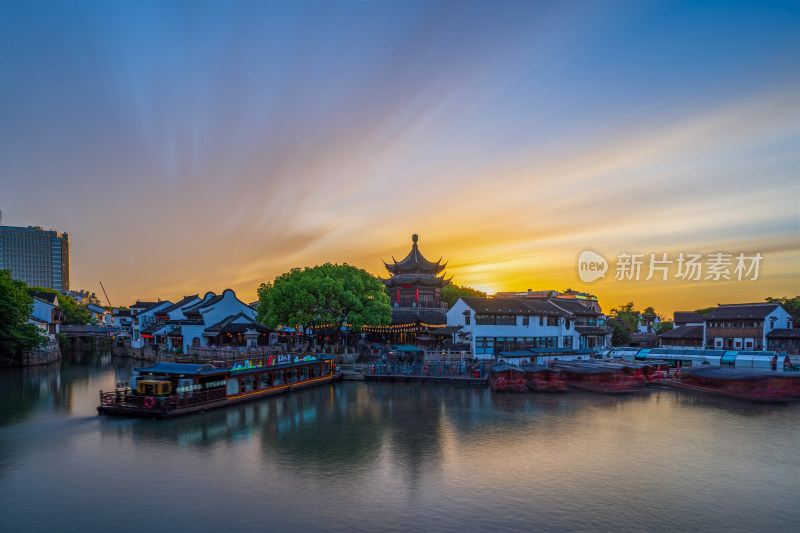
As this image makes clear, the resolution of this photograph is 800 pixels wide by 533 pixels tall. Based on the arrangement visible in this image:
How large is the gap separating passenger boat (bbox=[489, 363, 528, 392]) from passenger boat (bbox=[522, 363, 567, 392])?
2.29ft

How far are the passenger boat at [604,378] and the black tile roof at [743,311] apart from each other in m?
33.3

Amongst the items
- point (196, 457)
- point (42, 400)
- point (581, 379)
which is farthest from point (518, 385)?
point (42, 400)

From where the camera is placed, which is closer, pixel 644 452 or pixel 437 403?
pixel 644 452

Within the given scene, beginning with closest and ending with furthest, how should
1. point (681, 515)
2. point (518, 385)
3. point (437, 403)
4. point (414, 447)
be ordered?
point (681, 515)
point (414, 447)
point (437, 403)
point (518, 385)

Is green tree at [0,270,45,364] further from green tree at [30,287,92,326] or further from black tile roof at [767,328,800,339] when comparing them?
black tile roof at [767,328,800,339]

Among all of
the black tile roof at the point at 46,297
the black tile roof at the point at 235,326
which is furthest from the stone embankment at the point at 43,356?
the black tile roof at the point at 235,326

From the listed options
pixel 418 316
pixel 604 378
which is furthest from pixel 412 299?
pixel 604 378

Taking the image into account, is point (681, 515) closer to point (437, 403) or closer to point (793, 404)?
point (437, 403)

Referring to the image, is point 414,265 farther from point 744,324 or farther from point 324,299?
point 744,324

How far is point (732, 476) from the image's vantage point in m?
24.3

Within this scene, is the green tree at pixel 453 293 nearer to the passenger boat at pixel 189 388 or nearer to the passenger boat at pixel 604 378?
the passenger boat at pixel 604 378

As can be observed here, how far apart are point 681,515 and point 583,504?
155 inches

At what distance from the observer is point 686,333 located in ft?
276

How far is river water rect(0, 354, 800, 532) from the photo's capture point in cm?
1930
